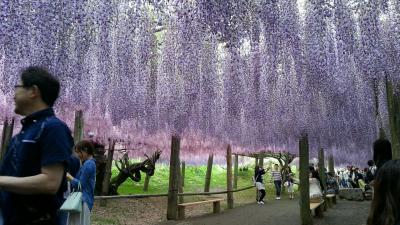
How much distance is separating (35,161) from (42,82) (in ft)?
1.16

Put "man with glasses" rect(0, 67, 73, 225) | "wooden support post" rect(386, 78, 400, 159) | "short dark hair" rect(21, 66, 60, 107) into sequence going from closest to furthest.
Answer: "man with glasses" rect(0, 67, 73, 225) < "short dark hair" rect(21, 66, 60, 107) < "wooden support post" rect(386, 78, 400, 159)

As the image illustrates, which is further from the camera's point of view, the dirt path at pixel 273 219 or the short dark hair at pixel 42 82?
the dirt path at pixel 273 219

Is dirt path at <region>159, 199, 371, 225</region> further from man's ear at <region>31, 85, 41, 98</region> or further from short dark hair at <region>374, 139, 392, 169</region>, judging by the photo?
man's ear at <region>31, 85, 41, 98</region>

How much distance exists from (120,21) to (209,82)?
2.60 metres

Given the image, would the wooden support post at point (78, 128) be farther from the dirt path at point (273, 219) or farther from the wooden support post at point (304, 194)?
the wooden support post at point (304, 194)

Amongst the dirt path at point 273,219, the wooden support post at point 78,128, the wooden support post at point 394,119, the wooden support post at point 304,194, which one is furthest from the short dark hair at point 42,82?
the dirt path at point 273,219

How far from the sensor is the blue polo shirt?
1.70 m

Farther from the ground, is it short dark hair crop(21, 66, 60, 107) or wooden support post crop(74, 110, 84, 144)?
wooden support post crop(74, 110, 84, 144)

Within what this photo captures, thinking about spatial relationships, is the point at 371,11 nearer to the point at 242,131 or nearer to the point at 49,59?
the point at 49,59

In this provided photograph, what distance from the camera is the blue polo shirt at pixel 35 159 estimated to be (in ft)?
5.59

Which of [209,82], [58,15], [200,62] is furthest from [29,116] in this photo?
[209,82]

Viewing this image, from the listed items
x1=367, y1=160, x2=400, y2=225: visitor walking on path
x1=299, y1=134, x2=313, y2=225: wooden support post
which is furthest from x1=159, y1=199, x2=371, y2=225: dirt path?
x1=367, y1=160, x2=400, y2=225: visitor walking on path

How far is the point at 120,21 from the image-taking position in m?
7.69

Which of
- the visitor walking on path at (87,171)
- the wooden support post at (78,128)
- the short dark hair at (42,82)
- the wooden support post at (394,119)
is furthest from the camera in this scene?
the wooden support post at (78,128)
